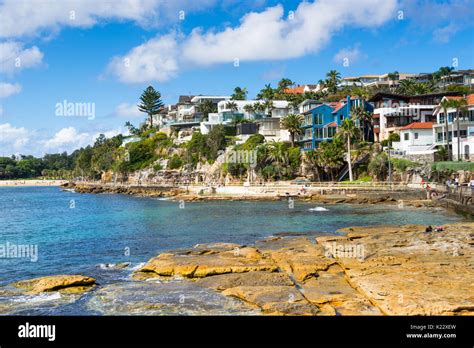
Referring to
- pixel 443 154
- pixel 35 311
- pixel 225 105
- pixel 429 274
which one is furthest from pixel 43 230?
pixel 225 105

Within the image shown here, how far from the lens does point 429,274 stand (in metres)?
20.6

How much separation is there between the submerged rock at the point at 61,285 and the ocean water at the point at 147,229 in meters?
1.05

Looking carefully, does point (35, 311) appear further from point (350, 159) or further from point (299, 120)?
point (299, 120)

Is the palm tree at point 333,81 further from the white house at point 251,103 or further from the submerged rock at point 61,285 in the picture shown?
the submerged rock at point 61,285

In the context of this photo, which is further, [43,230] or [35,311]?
[43,230]

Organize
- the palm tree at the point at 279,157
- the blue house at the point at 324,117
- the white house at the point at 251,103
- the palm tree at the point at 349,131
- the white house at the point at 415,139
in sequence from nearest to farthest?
the white house at the point at 415,139
the palm tree at the point at 349,131
the palm tree at the point at 279,157
the blue house at the point at 324,117
the white house at the point at 251,103

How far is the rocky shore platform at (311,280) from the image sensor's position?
1723cm

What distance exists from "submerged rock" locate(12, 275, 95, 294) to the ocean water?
3.43ft

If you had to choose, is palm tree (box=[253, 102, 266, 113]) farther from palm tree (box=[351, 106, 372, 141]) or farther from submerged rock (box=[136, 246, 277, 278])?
submerged rock (box=[136, 246, 277, 278])

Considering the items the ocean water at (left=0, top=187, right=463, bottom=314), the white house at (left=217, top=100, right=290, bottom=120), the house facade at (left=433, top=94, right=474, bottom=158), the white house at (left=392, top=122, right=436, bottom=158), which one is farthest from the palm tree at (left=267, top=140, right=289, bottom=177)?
the house facade at (left=433, top=94, right=474, bottom=158)

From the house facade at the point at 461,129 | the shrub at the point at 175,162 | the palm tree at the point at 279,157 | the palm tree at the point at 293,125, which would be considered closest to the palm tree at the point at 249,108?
the shrub at the point at 175,162

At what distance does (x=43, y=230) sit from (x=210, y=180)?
5352cm

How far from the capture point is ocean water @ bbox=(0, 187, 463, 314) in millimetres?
28672
